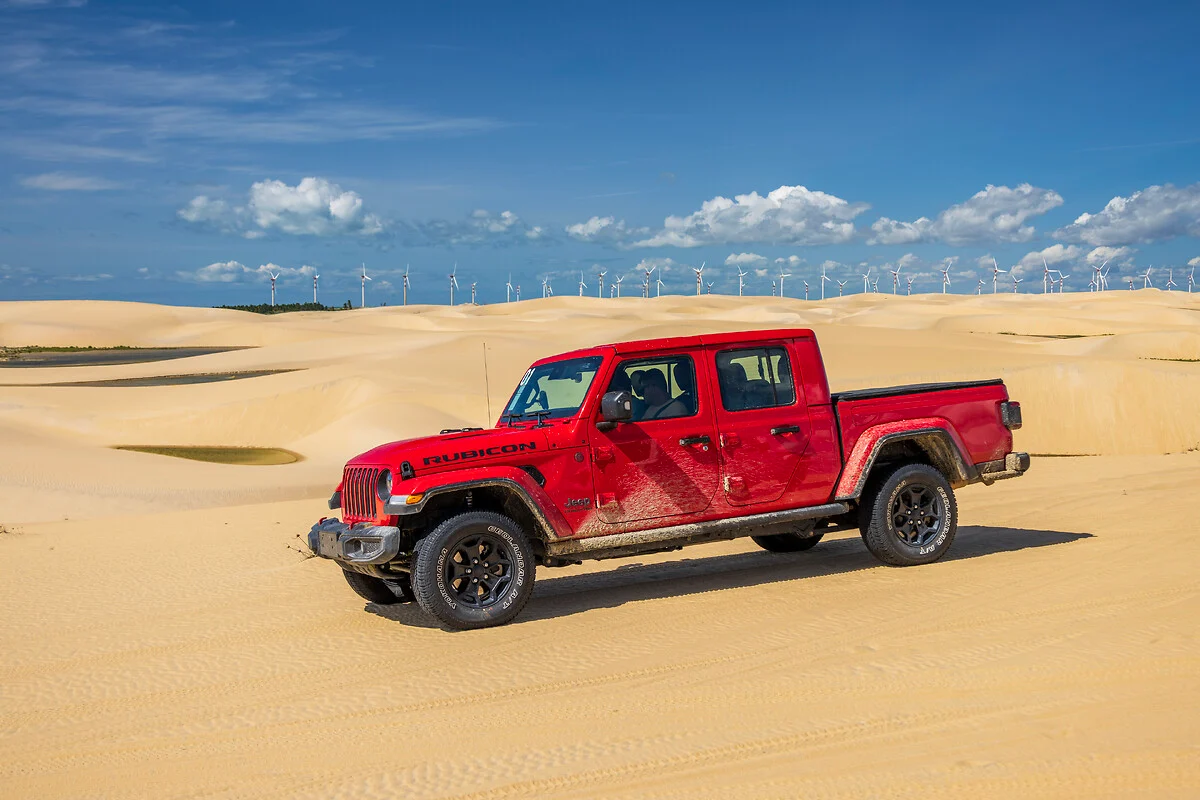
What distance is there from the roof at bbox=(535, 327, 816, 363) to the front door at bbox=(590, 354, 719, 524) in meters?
0.09

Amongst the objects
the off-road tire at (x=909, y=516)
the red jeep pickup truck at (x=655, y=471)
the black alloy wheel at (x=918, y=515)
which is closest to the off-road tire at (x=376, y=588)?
the red jeep pickup truck at (x=655, y=471)

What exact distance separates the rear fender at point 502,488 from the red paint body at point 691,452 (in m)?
0.01

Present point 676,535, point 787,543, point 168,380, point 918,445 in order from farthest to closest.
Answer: point 168,380 → point 787,543 → point 918,445 → point 676,535

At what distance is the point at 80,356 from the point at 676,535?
74.9m

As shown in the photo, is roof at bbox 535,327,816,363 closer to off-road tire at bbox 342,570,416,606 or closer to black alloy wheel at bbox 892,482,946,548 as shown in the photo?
black alloy wheel at bbox 892,482,946,548

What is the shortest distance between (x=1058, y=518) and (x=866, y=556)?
315cm

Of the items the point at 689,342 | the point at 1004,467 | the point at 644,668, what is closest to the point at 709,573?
the point at 689,342

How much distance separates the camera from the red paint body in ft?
27.9

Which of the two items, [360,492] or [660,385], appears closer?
[360,492]

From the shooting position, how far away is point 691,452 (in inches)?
359

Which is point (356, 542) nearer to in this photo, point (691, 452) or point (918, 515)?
point (691, 452)

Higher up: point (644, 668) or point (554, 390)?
point (554, 390)

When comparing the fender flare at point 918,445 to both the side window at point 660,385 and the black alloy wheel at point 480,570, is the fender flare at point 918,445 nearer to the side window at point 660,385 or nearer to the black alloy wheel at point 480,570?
the side window at point 660,385

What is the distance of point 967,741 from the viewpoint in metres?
5.42
